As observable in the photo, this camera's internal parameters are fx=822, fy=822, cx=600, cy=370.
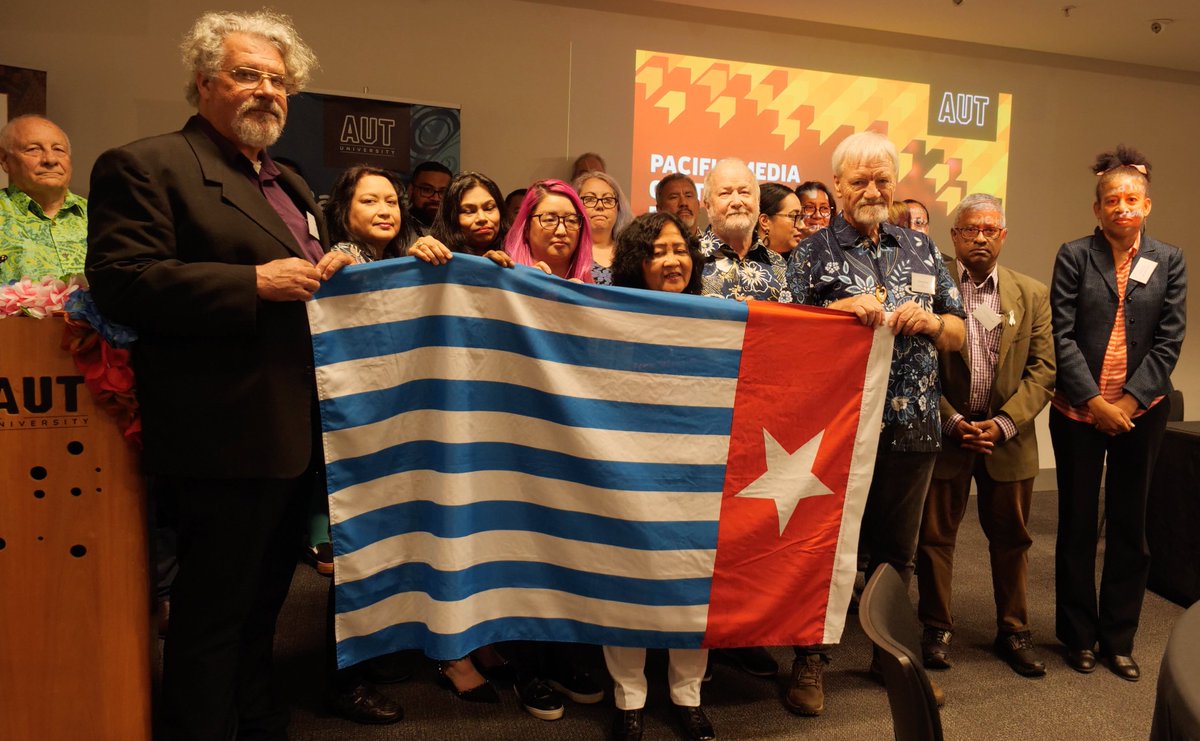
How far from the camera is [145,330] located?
6.11ft

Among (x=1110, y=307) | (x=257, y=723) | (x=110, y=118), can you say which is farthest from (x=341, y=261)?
(x=110, y=118)

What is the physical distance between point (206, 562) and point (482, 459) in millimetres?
703

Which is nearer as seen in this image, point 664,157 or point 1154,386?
point 1154,386

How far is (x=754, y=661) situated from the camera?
2881 mm

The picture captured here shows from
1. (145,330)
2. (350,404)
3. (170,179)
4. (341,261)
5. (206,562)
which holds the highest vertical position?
(170,179)

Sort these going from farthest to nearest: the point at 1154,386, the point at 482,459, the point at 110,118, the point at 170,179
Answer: the point at 110,118, the point at 1154,386, the point at 482,459, the point at 170,179

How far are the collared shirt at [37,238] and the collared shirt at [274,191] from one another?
1534mm

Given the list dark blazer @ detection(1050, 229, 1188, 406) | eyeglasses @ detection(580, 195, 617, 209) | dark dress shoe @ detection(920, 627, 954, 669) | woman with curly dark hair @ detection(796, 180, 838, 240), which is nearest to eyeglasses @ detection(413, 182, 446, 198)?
eyeglasses @ detection(580, 195, 617, 209)

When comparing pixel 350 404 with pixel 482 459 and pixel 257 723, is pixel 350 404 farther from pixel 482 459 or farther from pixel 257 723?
pixel 257 723

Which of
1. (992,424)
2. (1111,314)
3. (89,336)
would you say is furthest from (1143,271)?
(89,336)

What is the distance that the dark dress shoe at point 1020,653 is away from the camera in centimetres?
294

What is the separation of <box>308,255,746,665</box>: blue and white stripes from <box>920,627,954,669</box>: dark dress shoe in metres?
1.13

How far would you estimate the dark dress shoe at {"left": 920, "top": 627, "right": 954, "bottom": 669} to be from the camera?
2.96 m

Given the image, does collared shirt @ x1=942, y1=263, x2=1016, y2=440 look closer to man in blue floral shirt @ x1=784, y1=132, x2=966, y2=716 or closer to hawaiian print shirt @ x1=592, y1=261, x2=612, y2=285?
man in blue floral shirt @ x1=784, y1=132, x2=966, y2=716
